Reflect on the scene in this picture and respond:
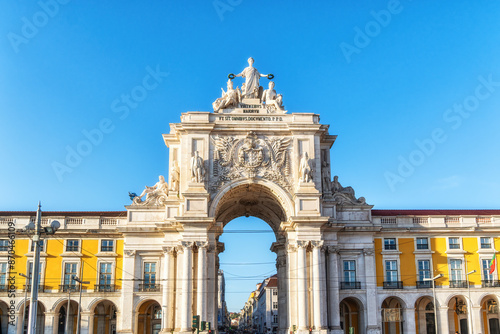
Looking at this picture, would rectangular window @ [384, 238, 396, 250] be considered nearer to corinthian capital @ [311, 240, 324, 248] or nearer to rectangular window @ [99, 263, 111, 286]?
corinthian capital @ [311, 240, 324, 248]

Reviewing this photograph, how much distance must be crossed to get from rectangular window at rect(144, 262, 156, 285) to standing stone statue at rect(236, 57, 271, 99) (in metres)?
16.6

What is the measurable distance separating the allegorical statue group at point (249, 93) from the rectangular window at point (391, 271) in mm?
16365

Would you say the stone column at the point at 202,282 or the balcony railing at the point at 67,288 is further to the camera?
the balcony railing at the point at 67,288

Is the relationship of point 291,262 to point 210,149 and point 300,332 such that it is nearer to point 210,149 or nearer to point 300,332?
point 300,332

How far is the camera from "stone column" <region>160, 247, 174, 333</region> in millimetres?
43938

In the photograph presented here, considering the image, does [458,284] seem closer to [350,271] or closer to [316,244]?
[350,271]

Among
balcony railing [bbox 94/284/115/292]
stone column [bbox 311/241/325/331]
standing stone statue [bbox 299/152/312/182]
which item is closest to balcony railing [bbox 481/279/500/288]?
stone column [bbox 311/241/325/331]

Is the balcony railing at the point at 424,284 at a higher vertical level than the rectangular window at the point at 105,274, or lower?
lower

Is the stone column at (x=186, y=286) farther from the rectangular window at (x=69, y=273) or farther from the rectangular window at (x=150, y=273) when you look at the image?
the rectangular window at (x=69, y=273)

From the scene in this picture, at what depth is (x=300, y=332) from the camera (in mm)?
42281

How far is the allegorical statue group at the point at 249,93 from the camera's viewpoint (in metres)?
47.6

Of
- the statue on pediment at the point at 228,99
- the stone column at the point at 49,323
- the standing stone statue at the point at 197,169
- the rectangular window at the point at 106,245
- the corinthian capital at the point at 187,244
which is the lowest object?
the stone column at the point at 49,323

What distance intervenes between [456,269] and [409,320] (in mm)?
6076

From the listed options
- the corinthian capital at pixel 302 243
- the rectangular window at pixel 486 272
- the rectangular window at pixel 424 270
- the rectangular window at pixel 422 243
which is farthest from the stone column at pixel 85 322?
the rectangular window at pixel 486 272
